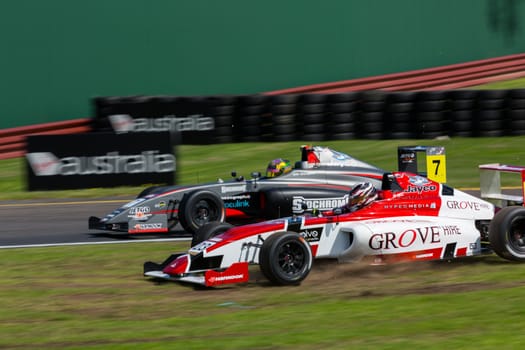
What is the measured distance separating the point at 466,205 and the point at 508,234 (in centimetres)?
64

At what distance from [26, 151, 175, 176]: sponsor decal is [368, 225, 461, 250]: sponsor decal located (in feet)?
25.4

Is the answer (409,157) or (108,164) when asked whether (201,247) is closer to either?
(409,157)

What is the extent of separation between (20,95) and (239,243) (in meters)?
13.3

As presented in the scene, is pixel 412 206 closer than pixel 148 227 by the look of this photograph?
Yes

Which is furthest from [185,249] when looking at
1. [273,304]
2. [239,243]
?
[273,304]

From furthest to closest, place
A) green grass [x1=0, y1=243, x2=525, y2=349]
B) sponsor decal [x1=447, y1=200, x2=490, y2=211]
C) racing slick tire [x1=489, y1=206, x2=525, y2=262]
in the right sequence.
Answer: sponsor decal [x1=447, y1=200, x2=490, y2=211] → racing slick tire [x1=489, y1=206, x2=525, y2=262] → green grass [x1=0, y1=243, x2=525, y2=349]

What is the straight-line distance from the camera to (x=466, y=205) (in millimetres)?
9844

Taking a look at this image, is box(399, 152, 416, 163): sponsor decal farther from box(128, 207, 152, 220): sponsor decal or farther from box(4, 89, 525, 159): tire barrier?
box(4, 89, 525, 159): tire barrier

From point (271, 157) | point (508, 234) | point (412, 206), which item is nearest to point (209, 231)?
point (412, 206)

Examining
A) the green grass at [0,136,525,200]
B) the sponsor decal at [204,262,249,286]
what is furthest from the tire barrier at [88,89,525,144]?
the sponsor decal at [204,262,249,286]

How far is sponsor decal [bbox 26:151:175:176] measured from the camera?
16203 millimetres

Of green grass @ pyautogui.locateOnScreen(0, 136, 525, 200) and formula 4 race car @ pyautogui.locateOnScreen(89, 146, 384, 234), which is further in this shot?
green grass @ pyautogui.locateOnScreen(0, 136, 525, 200)

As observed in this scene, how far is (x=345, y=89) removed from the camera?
22375 millimetres

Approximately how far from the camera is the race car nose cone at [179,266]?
877 centimetres
